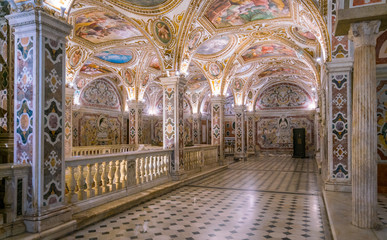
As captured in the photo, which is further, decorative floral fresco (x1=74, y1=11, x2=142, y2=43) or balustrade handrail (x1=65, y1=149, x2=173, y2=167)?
decorative floral fresco (x1=74, y1=11, x2=142, y2=43)

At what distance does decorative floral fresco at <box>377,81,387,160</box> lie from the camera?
8.13 m

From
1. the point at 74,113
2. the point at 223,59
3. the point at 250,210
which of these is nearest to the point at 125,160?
the point at 250,210

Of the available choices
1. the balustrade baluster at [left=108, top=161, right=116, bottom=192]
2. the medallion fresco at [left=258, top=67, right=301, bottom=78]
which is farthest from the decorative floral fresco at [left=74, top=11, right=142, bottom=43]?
the medallion fresco at [left=258, top=67, right=301, bottom=78]

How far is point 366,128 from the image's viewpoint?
462cm

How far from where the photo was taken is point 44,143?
4.77m

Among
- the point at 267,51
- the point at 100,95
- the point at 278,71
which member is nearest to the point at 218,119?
the point at 267,51

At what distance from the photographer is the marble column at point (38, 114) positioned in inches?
183

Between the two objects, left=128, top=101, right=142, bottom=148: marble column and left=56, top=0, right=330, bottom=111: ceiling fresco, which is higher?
left=56, top=0, right=330, bottom=111: ceiling fresco

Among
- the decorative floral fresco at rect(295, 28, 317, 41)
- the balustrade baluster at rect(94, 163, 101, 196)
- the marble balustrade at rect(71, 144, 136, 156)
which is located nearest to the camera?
the balustrade baluster at rect(94, 163, 101, 196)

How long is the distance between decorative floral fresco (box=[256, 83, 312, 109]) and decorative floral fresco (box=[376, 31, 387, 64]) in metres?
18.1

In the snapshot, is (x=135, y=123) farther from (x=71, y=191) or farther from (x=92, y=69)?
(x=71, y=191)

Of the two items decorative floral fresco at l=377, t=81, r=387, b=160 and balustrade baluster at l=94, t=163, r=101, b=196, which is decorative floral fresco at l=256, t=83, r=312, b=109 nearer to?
decorative floral fresco at l=377, t=81, r=387, b=160

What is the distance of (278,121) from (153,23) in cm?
1884

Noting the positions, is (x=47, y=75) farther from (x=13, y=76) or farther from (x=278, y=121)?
(x=278, y=121)
